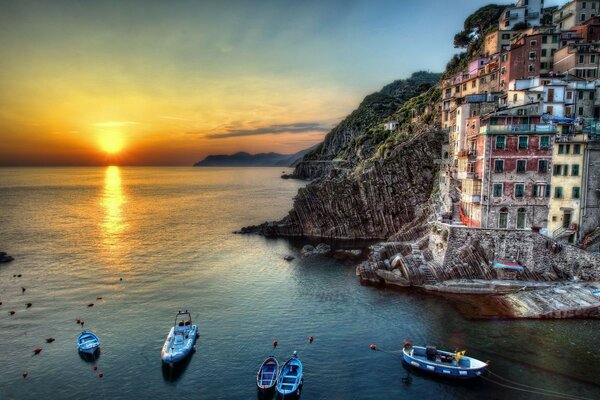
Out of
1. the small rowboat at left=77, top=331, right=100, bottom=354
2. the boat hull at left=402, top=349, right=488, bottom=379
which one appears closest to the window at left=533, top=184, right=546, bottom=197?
the boat hull at left=402, top=349, right=488, bottom=379

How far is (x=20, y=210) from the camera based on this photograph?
15962 centimetres

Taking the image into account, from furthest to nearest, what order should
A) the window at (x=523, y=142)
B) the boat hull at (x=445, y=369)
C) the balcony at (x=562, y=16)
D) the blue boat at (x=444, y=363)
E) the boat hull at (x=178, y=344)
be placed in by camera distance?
the balcony at (x=562, y=16) < the window at (x=523, y=142) < the boat hull at (x=178, y=344) < the blue boat at (x=444, y=363) < the boat hull at (x=445, y=369)

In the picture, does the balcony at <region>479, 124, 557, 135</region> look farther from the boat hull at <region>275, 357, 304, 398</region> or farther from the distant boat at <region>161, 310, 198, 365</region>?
the distant boat at <region>161, 310, 198, 365</region>

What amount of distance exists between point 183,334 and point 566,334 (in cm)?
4518

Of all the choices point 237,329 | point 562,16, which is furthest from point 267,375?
point 562,16

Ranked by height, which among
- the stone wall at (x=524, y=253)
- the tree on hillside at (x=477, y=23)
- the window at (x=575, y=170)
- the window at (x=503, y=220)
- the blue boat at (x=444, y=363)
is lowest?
the blue boat at (x=444, y=363)

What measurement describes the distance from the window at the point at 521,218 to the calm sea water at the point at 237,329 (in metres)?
16.9

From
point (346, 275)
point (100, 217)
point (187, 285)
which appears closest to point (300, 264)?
point (346, 275)

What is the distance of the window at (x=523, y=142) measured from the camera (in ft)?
204

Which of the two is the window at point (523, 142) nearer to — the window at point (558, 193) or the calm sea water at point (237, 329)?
the window at point (558, 193)

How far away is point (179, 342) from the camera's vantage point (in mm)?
47750

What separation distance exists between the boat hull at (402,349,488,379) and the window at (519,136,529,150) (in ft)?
117

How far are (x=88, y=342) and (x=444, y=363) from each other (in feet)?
131

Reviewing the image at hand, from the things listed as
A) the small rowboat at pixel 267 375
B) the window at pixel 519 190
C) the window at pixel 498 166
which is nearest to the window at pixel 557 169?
the window at pixel 519 190
